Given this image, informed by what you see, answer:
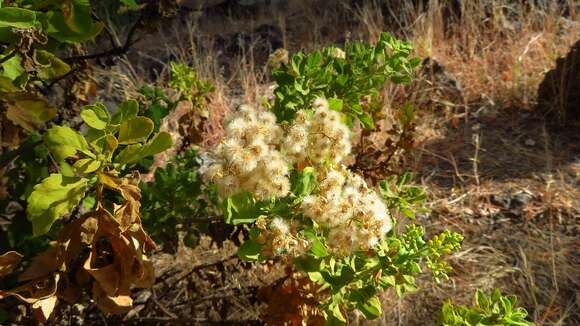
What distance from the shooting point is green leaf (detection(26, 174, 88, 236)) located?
834 millimetres

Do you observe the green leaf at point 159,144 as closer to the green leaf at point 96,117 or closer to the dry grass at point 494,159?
the green leaf at point 96,117

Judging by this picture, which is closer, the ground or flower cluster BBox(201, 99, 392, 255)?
flower cluster BBox(201, 99, 392, 255)

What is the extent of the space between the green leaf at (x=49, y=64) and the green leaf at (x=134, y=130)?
A: 1.12ft

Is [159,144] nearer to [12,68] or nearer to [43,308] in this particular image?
[43,308]

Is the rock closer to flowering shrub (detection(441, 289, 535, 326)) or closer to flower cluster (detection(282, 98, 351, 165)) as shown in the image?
flowering shrub (detection(441, 289, 535, 326))

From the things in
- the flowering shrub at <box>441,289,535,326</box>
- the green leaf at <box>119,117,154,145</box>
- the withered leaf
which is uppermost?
the green leaf at <box>119,117,154,145</box>

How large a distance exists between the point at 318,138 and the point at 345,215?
173 mm

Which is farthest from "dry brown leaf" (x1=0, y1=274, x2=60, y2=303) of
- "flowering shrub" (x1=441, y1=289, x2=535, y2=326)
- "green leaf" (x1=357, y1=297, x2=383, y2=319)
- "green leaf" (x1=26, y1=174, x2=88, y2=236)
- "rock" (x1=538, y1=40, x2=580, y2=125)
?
"rock" (x1=538, y1=40, x2=580, y2=125)

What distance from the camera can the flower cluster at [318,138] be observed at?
101 cm

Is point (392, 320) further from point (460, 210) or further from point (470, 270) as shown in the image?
point (460, 210)

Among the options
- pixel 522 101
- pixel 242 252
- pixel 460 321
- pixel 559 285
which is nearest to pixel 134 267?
pixel 242 252

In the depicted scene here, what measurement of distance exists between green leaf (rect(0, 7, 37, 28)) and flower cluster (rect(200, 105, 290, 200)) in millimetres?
363

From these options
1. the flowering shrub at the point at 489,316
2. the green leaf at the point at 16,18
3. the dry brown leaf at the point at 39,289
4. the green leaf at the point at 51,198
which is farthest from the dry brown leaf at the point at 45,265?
the flowering shrub at the point at 489,316

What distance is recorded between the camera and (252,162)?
0.95 metres
